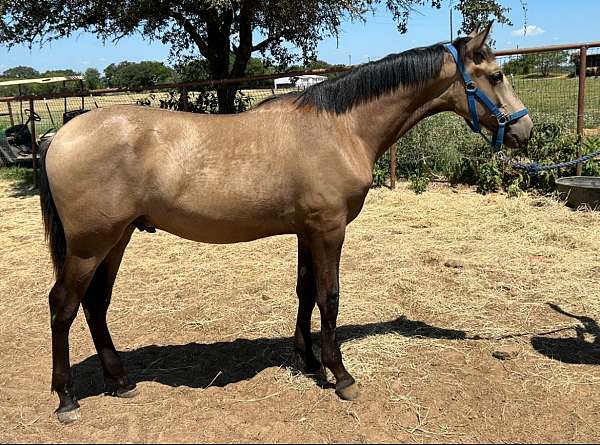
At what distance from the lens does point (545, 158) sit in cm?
804

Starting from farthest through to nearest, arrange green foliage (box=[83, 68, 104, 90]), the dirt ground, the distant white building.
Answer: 1. green foliage (box=[83, 68, 104, 90])
2. the distant white building
3. the dirt ground

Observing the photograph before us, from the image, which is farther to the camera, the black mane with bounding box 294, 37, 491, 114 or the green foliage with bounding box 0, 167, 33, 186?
the green foliage with bounding box 0, 167, 33, 186

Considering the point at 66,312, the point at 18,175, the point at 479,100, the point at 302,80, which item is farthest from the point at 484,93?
the point at 18,175

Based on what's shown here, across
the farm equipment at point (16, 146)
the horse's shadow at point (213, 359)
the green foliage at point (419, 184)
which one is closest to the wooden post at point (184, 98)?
the green foliage at point (419, 184)

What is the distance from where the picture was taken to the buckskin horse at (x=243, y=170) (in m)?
2.86

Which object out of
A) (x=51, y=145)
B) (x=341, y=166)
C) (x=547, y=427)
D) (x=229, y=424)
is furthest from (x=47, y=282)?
(x=547, y=427)

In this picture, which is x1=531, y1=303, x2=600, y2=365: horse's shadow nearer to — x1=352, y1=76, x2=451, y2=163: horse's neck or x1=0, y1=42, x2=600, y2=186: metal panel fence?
x1=352, y1=76, x2=451, y2=163: horse's neck

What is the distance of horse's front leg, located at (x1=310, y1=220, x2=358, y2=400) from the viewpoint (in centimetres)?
304

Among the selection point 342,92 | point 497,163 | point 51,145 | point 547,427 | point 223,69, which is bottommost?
point 547,427

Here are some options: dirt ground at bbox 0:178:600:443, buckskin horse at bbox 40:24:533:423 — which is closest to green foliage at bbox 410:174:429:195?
dirt ground at bbox 0:178:600:443

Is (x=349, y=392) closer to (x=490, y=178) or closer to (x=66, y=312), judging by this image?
(x=66, y=312)

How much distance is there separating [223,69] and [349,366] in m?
8.80

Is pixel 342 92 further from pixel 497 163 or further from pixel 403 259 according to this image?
pixel 497 163

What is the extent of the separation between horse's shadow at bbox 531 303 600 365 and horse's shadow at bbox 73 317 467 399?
543 mm
